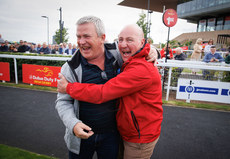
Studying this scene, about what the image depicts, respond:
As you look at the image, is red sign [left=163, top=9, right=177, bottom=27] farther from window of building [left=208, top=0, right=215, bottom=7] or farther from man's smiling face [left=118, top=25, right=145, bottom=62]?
window of building [left=208, top=0, right=215, bottom=7]

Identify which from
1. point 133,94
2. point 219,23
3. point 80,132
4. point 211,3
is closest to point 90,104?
point 80,132

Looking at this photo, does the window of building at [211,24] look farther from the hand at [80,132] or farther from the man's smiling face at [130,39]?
the hand at [80,132]

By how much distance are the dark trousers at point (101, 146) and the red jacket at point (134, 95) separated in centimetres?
17

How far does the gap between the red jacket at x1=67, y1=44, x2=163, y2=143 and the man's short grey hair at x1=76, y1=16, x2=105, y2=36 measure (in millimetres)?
435

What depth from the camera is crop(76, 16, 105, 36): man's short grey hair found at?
1.46 metres

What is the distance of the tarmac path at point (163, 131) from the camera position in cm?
320

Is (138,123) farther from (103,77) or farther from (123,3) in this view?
(123,3)

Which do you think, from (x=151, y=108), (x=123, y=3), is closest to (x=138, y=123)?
(x=151, y=108)

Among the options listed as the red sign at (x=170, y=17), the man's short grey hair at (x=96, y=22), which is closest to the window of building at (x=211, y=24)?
the red sign at (x=170, y=17)

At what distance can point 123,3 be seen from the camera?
143 feet

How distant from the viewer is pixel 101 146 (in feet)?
5.60

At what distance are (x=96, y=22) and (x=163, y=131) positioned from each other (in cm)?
342

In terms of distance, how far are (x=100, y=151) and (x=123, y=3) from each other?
47.7 m

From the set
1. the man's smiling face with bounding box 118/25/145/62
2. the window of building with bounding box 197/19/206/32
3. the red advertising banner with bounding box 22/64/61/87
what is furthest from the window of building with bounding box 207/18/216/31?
the man's smiling face with bounding box 118/25/145/62
